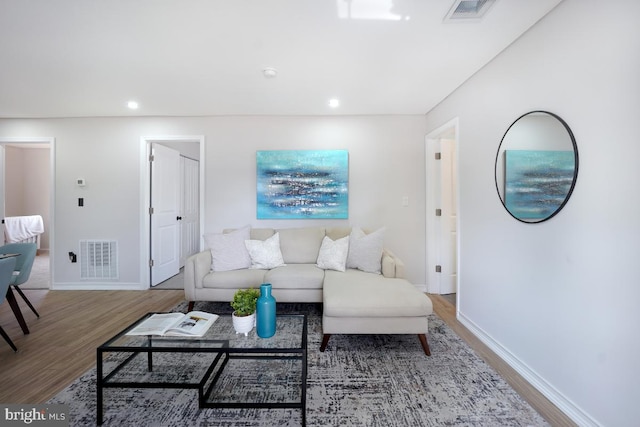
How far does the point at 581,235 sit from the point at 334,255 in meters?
1.94

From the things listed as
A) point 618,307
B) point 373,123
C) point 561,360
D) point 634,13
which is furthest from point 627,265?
point 373,123

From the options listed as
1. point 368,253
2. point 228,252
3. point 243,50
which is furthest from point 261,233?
point 243,50


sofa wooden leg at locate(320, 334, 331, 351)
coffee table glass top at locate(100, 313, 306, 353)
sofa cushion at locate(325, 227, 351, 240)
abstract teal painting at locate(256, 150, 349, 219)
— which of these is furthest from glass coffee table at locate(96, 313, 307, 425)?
abstract teal painting at locate(256, 150, 349, 219)

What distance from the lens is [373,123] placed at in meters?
3.51

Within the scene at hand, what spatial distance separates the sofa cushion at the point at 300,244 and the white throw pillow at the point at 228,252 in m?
0.46

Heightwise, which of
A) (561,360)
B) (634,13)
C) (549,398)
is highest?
(634,13)

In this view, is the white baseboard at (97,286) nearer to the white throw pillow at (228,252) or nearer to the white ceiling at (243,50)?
the white throw pillow at (228,252)

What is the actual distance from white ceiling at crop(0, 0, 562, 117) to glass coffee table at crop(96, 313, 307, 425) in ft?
6.55

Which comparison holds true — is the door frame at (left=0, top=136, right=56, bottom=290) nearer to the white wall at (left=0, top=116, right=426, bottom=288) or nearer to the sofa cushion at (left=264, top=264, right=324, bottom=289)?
the white wall at (left=0, top=116, right=426, bottom=288)

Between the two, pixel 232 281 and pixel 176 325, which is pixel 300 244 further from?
pixel 176 325

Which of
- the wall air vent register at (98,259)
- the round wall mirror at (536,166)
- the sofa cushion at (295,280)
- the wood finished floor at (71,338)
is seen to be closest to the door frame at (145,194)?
the wood finished floor at (71,338)

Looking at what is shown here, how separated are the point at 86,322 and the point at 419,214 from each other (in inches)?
155

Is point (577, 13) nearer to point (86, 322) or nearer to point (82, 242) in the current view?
point (86, 322)

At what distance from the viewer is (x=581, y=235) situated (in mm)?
1450
